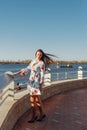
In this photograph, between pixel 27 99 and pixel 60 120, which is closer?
pixel 60 120

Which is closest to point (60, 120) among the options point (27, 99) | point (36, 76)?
point (36, 76)

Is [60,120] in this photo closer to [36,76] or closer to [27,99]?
[36,76]

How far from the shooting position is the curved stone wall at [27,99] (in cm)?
641

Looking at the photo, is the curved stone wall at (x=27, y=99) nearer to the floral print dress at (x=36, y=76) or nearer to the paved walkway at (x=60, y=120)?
the paved walkway at (x=60, y=120)

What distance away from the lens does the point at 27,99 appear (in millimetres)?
9398

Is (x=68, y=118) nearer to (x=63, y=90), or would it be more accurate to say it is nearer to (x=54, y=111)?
(x=54, y=111)

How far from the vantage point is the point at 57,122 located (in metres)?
7.60

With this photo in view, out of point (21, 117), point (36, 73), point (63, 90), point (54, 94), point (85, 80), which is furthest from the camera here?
point (85, 80)

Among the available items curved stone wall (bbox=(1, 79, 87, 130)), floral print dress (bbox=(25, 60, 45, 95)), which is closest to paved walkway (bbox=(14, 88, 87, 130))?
curved stone wall (bbox=(1, 79, 87, 130))

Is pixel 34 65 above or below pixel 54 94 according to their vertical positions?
above

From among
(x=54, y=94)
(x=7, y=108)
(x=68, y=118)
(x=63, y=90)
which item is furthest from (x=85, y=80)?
(x=7, y=108)

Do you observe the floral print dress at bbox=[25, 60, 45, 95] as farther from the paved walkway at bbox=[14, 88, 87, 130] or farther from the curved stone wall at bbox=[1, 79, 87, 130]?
the paved walkway at bbox=[14, 88, 87, 130]

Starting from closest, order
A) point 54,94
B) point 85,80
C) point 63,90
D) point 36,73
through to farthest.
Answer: point 36,73, point 54,94, point 63,90, point 85,80

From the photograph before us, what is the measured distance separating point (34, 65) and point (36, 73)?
202mm
